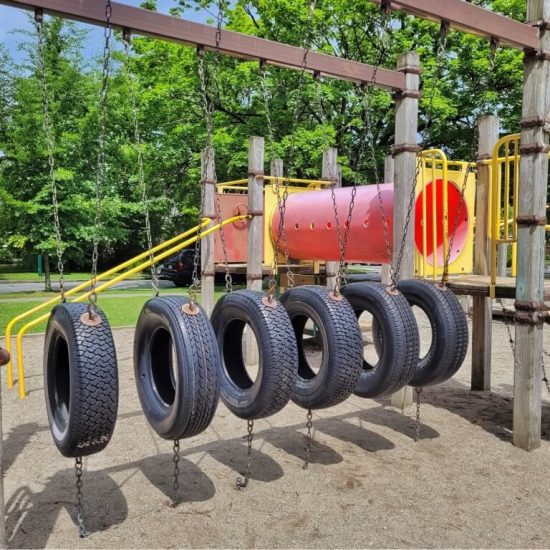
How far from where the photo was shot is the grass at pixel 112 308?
1272 cm

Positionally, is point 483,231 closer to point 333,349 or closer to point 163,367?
point 333,349

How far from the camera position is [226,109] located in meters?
20.0

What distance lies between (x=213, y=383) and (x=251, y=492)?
1486 millimetres

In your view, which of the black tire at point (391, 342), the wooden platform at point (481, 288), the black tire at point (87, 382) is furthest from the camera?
the wooden platform at point (481, 288)

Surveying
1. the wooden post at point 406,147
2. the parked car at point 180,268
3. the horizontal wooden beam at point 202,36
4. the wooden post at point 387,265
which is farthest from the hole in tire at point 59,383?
the parked car at point 180,268

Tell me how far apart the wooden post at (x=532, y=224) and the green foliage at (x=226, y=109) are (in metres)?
12.3

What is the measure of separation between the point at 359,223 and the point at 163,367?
4.14 meters

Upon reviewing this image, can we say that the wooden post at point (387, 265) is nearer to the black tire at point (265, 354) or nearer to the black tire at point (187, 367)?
the black tire at point (265, 354)

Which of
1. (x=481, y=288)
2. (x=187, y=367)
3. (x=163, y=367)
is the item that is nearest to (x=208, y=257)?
(x=481, y=288)

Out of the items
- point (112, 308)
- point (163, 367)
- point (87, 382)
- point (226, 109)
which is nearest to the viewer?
point (87, 382)

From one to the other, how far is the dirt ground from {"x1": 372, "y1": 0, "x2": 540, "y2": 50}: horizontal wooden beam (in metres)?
3.54

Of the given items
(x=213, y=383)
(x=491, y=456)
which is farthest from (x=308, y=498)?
(x=491, y=456)

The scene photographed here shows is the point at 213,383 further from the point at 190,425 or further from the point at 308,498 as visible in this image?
the point at 308,498

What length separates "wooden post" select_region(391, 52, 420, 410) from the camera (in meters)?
5.97
